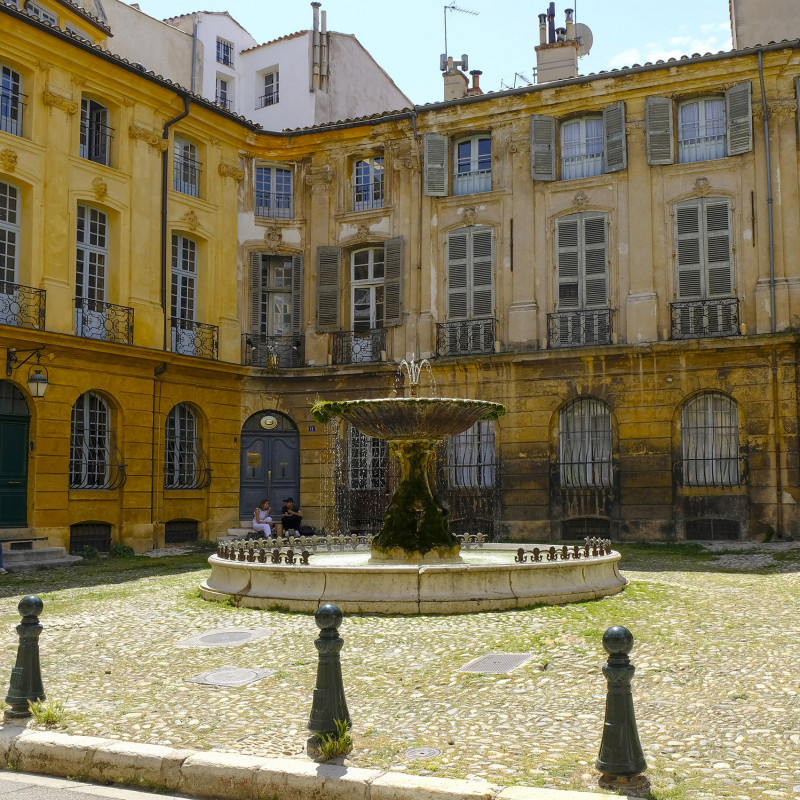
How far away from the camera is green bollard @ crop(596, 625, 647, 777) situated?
4.68m

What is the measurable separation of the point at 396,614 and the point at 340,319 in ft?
47.7

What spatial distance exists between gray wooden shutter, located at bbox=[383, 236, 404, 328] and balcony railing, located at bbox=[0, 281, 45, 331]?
25.7ft

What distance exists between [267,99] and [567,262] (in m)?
16.0

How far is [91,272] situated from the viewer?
64.4 feet

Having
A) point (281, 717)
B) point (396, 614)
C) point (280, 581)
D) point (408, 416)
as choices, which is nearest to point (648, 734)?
point (281, 717)

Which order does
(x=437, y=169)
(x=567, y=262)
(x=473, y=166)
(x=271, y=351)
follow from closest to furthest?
(x=567, y=262), (x=437, y=169), (x=473, y=166), (x=271, y=351)

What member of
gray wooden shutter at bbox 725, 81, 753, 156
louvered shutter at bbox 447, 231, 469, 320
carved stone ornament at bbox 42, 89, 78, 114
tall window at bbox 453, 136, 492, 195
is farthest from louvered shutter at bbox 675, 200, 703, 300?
carved stone ornament at bbox 42, 89, 78, 114

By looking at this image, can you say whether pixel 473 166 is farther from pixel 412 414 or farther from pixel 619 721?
pixel 619 721

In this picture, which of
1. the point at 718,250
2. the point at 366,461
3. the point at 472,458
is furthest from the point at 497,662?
the point at 366,461

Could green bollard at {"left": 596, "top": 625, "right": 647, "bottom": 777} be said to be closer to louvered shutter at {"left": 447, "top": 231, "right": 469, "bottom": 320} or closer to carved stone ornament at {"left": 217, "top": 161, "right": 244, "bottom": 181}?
louvered shutter at {"left": 447, "top": 231, "right": 469, "bottom": 320}

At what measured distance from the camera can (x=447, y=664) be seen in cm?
727

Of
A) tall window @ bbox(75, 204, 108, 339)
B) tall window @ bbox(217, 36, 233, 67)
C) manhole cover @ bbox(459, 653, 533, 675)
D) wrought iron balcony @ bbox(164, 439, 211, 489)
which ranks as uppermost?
tall window @ bbox(217, 36, 233, 67)

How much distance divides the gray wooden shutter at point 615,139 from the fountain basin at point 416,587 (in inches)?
505

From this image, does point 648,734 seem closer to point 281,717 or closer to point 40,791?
point 281,717
